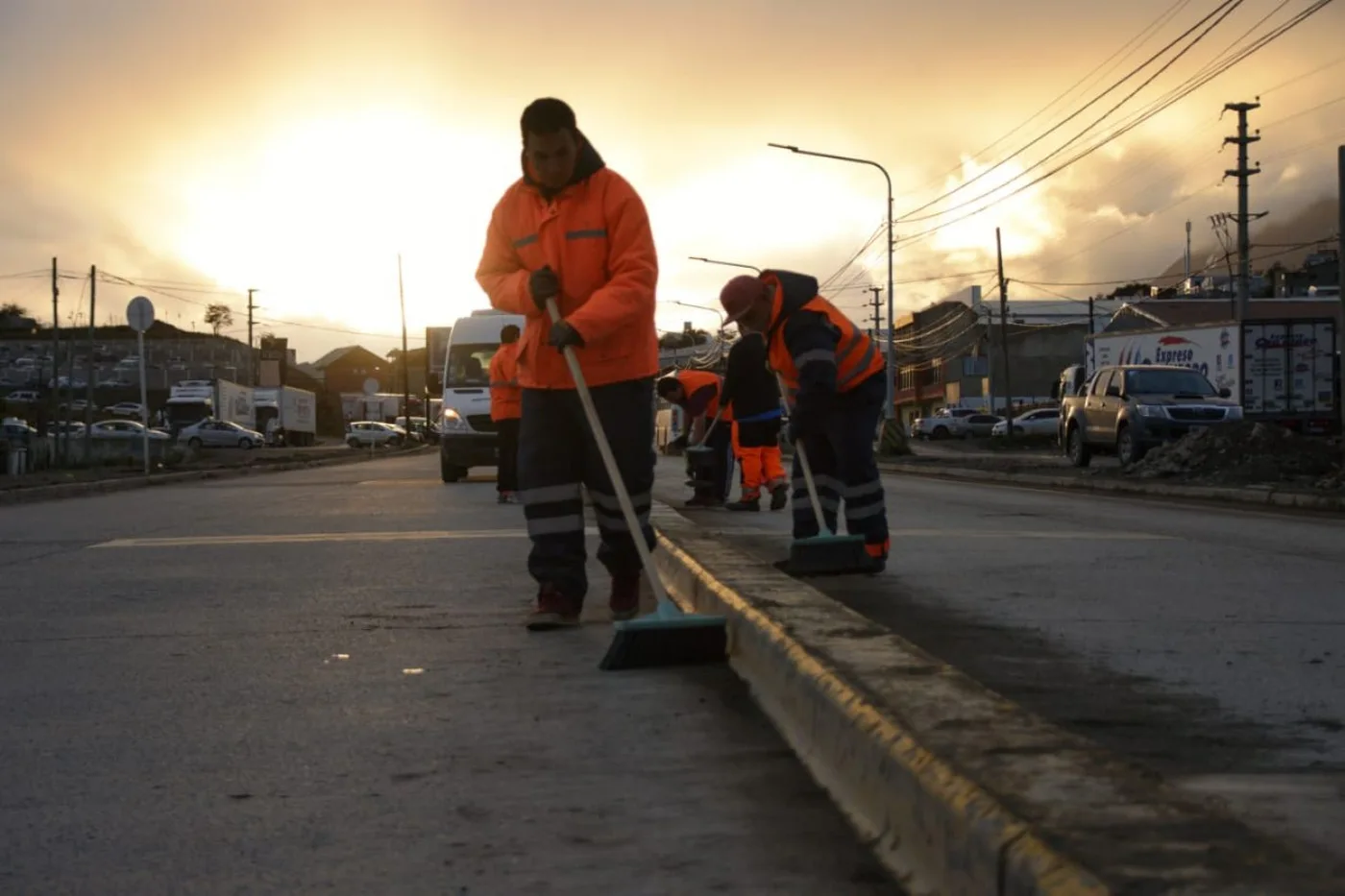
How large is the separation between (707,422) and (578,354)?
956 centimetres

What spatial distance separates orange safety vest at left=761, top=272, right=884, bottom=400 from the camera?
22.9ft

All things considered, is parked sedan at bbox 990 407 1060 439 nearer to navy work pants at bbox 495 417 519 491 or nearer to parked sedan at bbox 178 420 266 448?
parked sedan at bbox 178 420 266 448

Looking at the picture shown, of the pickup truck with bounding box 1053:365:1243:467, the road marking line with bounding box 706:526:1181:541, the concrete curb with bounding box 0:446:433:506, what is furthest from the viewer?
the pickup truck with bounding box 1053:365:1243:467

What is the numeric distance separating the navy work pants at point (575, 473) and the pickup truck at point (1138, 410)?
18499 mm

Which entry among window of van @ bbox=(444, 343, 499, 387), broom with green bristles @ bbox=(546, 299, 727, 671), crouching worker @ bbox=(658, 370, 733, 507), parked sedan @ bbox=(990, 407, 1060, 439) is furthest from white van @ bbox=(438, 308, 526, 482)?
parked sedan @ bbox=(990, 407, 1060, 439)

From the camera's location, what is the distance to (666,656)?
4668 millimetres

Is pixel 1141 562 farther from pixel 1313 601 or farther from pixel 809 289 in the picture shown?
pixel 809 289

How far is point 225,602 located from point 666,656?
2.69 m

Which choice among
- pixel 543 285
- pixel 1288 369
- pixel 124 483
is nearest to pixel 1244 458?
pixel 1288 369

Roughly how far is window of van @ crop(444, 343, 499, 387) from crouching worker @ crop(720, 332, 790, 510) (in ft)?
25.6

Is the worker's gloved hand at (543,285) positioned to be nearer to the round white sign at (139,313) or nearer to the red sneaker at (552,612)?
the red sneaker at (552,612)

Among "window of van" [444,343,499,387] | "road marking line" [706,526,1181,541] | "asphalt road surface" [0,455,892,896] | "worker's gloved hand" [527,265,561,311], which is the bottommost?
"asphalt road surface" [0,455,892,896]

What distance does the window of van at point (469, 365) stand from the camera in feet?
65.3

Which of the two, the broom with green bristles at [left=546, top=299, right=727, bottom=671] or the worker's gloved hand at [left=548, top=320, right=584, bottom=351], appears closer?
the broom with green bristles at [left=546, top=299, right=727, bottom=671]
